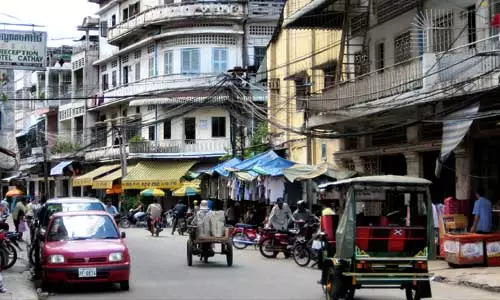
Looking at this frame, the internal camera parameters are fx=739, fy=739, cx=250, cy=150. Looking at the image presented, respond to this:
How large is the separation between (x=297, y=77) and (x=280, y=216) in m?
10.8

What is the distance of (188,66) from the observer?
163 ft

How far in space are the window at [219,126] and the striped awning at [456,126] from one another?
32.2 m

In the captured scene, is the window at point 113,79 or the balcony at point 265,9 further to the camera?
the window at point 113,79

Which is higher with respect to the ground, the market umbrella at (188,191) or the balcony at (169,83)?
the balcony at (169,83)

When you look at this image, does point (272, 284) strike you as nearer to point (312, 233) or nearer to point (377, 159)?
point (312, 233)

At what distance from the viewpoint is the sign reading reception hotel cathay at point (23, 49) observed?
16312mm

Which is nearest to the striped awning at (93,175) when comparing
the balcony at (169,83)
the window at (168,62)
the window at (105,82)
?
the balcony at (169,83)

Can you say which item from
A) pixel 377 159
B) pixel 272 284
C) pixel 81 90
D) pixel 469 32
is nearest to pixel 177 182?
pixel 81 90

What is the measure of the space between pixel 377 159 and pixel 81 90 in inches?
1638

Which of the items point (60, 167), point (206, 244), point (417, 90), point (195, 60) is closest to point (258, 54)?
point (195, 60)

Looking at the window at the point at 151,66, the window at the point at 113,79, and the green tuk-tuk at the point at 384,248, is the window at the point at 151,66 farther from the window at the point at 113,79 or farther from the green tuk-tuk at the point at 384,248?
the green tuk-tuk at the point at 384,248

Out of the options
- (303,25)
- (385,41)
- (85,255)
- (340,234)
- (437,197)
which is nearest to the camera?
(340,234)

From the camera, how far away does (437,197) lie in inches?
930

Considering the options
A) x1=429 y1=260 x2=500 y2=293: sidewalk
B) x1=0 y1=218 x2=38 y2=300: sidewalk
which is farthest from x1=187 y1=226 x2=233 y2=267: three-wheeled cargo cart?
x1=429 y1=260 x2=500 y2=293: sidewalk
